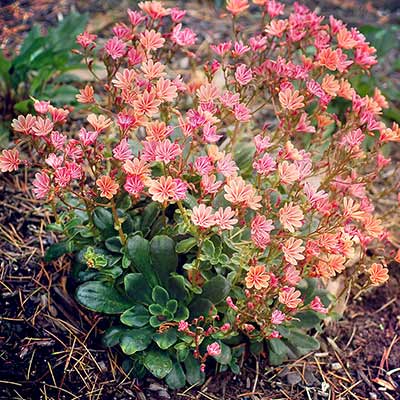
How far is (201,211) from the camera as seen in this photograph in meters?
1.83

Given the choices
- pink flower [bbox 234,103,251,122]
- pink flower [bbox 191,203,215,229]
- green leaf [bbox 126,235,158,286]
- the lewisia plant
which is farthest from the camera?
green leaf [bbox 126,235,158,286]

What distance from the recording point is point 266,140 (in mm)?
1994

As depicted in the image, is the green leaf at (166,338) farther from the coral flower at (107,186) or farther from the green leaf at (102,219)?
the coral flower at (107,186)

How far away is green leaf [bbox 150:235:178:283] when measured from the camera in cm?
214

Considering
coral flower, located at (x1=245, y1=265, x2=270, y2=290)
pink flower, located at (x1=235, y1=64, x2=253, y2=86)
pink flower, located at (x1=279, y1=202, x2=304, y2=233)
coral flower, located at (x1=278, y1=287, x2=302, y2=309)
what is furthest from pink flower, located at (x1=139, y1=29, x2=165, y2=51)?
coral flower, located at (x1=278, y1=287, x2=302, y2=309)

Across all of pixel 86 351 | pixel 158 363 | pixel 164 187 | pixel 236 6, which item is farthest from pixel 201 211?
pixel 236 6

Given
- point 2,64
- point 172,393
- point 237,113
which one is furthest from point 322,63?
point 2,64

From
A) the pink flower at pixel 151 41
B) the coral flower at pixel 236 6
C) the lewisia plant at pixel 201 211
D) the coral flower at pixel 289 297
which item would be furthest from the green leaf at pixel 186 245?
the coral flower at pixel 236 6

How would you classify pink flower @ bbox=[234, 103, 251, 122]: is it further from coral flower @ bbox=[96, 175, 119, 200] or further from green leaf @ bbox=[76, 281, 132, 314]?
green leaf @ bbox=[76, 281, 132, 314]

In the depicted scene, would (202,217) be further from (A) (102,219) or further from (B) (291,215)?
(A) (102,219)

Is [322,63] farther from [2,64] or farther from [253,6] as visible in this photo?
[253,6]

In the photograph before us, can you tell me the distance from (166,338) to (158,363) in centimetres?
9

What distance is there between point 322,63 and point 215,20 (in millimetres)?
1935

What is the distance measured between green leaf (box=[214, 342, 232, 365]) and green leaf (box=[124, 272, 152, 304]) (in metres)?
0.31
